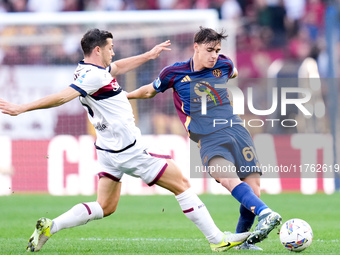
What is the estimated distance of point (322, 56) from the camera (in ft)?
58.3

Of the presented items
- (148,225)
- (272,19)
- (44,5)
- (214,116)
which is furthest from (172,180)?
(44,5)

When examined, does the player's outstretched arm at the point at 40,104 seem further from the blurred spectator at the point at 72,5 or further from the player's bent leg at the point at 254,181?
the blurred spectator at the point at 72,5

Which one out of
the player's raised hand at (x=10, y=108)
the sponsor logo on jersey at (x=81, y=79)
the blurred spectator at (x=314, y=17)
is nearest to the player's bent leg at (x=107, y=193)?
the sponsor logo on jersey at (x=81, y=79)

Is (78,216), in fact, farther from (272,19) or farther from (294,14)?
(294,14)

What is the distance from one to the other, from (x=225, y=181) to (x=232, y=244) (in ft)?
1.99

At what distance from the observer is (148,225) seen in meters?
9.52

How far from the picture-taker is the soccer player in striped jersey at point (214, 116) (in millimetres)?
6777

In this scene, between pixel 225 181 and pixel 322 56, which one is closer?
pixel 225 181

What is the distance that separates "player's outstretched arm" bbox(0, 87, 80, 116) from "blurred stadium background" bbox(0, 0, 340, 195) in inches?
316

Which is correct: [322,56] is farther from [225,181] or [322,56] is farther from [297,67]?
[225,181]

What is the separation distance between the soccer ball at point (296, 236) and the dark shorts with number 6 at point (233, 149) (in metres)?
0.71

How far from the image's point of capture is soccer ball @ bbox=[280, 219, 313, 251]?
251 inches

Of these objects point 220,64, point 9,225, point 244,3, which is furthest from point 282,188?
point 220,64

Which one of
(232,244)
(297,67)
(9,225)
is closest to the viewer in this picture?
(232,244)
